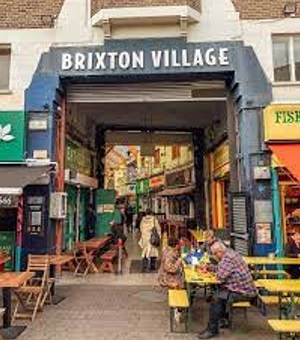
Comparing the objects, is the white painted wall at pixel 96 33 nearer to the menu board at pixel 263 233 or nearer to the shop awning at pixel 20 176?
the shop awning at pixel 20 176

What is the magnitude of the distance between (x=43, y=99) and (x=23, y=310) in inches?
218

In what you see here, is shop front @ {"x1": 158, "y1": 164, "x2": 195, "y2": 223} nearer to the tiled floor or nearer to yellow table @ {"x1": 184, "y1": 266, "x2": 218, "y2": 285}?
the tiled floor

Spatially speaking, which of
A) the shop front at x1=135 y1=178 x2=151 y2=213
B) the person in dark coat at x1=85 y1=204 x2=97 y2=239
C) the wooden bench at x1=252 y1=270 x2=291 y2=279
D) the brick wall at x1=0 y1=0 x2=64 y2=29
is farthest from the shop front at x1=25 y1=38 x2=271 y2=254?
the shop front at x1=135 y1=178 x2=151 y2=213

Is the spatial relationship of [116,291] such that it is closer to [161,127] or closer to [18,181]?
[18,181]

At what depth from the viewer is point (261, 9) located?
39.1 ft

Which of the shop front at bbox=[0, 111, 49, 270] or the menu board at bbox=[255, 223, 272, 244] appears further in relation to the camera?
the shop front at bbox=[0, 111, 49, 270]

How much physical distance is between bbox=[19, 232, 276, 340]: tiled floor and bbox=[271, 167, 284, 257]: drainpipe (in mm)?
2345

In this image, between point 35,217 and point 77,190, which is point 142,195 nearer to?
point 77,190

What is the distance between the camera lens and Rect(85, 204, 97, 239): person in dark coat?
18.7m

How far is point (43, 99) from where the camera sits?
1192 centimetres

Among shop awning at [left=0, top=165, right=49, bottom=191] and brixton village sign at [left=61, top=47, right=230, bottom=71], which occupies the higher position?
brixton village sign at [left=61, top=47, right=230, bottom=71]

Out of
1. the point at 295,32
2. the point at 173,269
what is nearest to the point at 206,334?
the point at 173,269

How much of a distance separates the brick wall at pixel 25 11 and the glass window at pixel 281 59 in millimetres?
5799

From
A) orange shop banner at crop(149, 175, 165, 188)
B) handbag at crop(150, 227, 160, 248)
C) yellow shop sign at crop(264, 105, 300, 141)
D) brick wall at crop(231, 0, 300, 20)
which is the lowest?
handbag at crop(150, 227, 160, 248)
